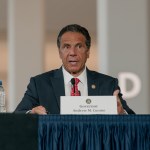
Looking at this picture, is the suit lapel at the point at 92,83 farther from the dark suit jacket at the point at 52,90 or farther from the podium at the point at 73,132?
the podium at the point at 73,132

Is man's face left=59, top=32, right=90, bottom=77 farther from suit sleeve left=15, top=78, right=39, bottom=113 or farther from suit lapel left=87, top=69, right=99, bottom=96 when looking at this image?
suit sleeve left=15, top=78, right=39, bottom=113

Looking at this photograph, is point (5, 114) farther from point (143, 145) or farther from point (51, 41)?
point (51, 41)

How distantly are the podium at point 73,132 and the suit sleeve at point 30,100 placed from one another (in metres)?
0.78

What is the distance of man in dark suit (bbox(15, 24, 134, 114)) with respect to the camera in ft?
14.5

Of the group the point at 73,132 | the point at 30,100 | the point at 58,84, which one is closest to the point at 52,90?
the point at 58,84

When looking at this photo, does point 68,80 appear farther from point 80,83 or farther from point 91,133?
point 91,133

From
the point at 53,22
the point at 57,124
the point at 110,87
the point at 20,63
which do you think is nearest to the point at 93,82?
the point at 110,87

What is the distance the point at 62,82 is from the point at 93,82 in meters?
0.27

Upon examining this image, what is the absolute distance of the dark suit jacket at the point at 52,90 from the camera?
4.37 meters

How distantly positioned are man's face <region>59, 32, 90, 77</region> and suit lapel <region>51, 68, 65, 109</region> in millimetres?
89

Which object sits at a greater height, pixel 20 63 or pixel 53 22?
pixel 53 22

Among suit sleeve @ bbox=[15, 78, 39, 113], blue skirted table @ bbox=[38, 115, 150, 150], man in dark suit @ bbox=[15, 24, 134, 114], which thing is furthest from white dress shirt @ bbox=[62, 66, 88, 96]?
blue skirted table @ bbox=[38, 115, 150, 150]

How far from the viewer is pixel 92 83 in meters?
4.62

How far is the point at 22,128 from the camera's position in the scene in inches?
138
